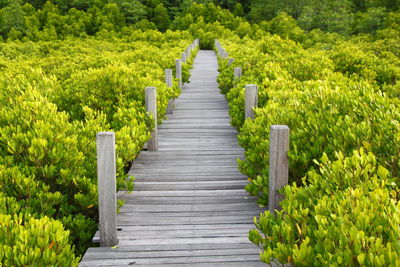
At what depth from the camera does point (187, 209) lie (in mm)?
5355

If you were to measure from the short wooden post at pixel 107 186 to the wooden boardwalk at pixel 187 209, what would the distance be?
0.14 meters

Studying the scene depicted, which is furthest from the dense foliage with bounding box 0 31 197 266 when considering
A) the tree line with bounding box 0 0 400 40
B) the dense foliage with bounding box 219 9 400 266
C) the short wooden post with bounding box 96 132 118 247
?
the tree line with bounding box 0 0 400 40

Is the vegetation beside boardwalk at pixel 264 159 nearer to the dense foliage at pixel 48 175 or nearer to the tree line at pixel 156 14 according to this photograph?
the dense foliage at pixel 48 175

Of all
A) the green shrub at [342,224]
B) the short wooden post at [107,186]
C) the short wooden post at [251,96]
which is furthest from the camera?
the short wooden post at [251,96]

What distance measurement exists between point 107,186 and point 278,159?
170 cm

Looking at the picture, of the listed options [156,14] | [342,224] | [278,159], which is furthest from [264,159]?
[156,14]

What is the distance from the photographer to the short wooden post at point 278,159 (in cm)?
430

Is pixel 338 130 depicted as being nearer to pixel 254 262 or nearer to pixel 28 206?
pixel 254 262

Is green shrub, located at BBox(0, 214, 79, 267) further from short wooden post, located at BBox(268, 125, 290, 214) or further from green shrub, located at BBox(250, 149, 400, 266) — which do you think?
short wooden post, located at BBox(268, 125, 290, 214)

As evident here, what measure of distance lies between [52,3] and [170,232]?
5016 cm

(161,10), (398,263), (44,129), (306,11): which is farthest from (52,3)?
(398,263)

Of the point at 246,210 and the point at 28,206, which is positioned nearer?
the point at 28,206

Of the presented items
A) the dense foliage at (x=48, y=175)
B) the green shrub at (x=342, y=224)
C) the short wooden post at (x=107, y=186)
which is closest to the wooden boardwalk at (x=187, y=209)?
the short wooden post at (x=107, y=186)

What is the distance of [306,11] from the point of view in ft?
125
